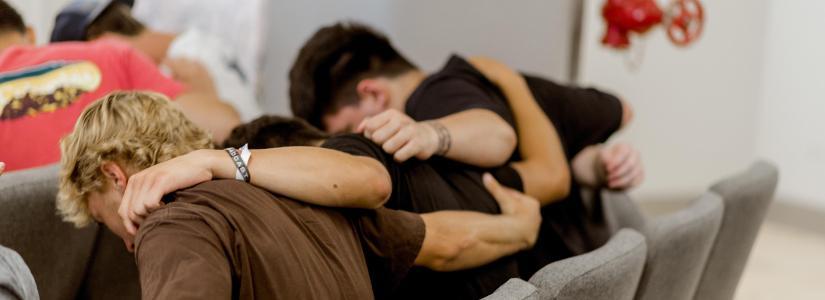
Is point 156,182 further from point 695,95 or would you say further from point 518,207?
point 695,95

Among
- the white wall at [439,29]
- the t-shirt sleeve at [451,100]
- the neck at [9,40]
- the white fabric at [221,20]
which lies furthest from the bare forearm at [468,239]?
the white fabric at [221,20]

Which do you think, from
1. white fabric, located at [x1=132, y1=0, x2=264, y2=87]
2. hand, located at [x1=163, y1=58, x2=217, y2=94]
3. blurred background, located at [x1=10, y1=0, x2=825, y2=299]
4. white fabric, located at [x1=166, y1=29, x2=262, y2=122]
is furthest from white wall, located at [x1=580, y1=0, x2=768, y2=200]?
hand, located at [x1=163, y1=58, x2=217, y2=94]

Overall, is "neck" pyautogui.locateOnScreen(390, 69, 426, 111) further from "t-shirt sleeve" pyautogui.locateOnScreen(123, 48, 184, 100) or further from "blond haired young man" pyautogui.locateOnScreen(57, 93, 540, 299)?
"blond haired young man" pyautogui.locateOnScreen(57, 93, 540, 299)

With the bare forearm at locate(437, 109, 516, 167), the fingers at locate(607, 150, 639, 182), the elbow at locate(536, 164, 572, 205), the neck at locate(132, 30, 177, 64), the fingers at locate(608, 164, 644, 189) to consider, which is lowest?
the fingers at locate(608, 164, 644, 189)

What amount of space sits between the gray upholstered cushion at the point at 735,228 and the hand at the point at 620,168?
275 millimetres

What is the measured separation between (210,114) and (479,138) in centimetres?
78

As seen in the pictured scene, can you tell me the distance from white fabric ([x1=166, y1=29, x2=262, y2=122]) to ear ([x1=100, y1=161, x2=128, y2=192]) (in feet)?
5.63

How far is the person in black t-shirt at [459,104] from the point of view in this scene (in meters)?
2.17

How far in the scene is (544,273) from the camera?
1513 mm

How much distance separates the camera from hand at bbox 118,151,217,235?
1.30 metres

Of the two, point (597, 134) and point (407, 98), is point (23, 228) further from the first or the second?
point (597, 134)

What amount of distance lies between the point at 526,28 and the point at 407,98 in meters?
1.52

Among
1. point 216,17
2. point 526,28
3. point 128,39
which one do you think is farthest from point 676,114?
point 128,39

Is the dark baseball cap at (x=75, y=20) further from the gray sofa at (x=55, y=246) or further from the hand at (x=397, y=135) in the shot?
the hand at (x=397, y=135)
